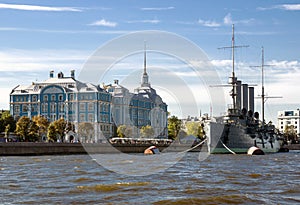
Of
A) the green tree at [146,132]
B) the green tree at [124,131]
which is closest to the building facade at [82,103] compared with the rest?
the green tree at [146,132]

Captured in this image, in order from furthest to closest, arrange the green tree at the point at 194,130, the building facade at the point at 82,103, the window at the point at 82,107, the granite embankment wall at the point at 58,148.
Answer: the green tree at the point at 194,130
the window at the point at 82,107
the building facade at the point at 82,103
the granite embankment wall at the point at 58,148

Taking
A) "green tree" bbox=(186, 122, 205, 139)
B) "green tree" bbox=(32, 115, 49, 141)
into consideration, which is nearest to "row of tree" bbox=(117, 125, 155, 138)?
"green tree" bbox=(32, 115, 49, 141)

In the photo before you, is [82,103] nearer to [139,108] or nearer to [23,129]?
[139,108]

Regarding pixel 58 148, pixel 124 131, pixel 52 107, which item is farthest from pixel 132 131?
pixel 58 148

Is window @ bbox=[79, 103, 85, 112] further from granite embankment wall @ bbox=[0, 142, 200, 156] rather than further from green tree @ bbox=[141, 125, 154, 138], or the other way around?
granite embankment wall @ bbox=[0, 142, 200, 156]

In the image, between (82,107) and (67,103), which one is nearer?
(67,103)

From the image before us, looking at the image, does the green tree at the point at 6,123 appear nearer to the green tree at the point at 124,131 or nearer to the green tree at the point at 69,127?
the green tree at the point at 69,127

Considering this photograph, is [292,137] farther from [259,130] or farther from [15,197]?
[15,197]

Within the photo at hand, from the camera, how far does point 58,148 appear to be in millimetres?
79312

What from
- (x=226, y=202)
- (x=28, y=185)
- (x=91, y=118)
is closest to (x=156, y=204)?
(x=226, y=202)

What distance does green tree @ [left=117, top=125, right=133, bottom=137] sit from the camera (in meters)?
115

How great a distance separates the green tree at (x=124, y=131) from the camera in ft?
378

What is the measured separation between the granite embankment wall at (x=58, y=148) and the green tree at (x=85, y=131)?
1658 cm

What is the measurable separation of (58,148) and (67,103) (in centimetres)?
4020
